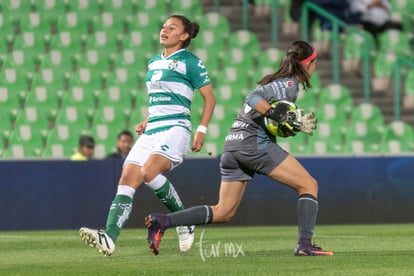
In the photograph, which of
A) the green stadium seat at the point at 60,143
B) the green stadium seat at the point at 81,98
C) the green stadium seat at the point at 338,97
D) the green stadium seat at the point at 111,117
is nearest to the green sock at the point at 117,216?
the green stadium seat at the point at 60,143

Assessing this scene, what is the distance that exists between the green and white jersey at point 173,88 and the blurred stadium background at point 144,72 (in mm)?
7891

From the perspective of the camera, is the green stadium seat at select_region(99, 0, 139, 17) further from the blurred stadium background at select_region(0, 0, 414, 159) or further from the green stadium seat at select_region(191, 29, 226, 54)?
the green stadium seat at select_region(191, 29, 226, 54)

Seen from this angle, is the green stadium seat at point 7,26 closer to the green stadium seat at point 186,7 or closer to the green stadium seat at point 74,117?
the green stadium seat at point 74,117

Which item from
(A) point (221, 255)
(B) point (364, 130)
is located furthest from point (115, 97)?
(A) point (221, 255)

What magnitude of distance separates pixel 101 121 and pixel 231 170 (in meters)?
8.84

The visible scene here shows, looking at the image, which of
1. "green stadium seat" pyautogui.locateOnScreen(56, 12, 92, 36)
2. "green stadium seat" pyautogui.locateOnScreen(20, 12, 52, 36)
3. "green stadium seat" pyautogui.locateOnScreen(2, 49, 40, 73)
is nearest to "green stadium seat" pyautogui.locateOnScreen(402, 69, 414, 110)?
"green stadium seat" pyautogui.locateOnScreen(56, 12, 92, 36)

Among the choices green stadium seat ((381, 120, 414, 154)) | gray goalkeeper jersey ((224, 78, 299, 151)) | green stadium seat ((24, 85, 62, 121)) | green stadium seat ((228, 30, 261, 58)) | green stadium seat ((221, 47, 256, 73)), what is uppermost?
gray goalkeeper jersey ((224, 78, 299, 151))

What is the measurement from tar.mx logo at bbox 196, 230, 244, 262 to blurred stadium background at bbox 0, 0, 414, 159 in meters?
6.44

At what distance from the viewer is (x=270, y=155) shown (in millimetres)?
9875

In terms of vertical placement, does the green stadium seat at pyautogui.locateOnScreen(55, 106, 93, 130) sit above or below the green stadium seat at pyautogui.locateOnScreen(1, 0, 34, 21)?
below

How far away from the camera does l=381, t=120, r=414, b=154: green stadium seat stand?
19000 millimetres

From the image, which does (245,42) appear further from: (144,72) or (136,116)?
(136,116)

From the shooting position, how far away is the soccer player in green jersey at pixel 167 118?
1010cm

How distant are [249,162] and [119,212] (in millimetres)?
1068
